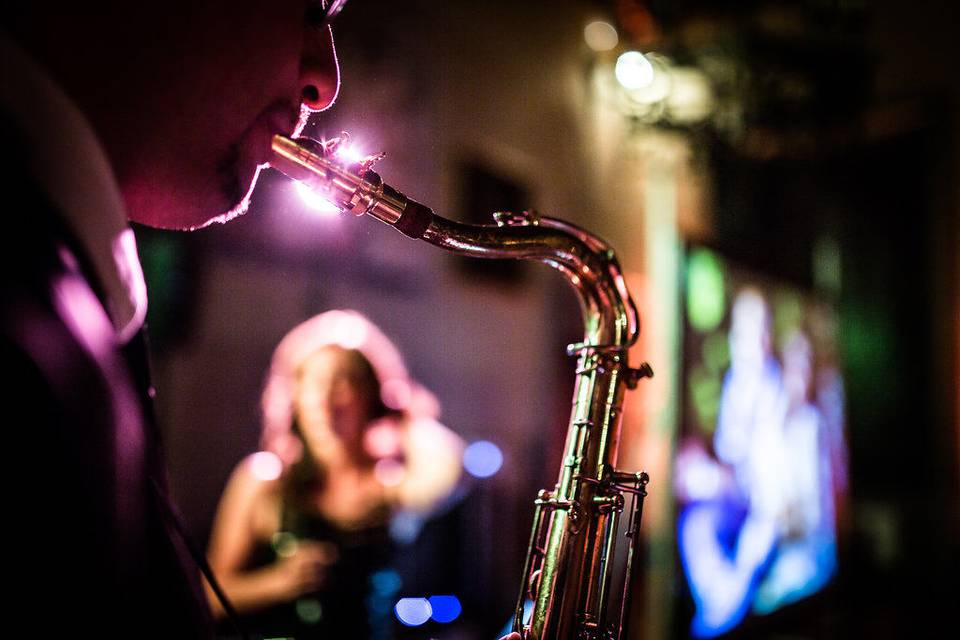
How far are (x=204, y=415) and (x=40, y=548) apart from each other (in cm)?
222

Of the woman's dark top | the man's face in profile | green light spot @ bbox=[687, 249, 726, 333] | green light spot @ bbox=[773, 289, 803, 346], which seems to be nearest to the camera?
the man's face in profile

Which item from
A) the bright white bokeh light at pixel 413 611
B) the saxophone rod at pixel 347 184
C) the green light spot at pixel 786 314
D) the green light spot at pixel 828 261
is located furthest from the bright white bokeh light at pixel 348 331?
the green light spot at pixel 828 261

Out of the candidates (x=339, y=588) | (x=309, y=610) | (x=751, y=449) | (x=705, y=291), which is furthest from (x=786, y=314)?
(x=309, y=610)

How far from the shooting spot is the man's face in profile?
0.71 metres

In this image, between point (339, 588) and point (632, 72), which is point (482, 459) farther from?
point (632, 72)

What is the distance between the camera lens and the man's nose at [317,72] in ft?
3.05

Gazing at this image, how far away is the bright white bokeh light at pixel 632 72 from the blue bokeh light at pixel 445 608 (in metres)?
3.18

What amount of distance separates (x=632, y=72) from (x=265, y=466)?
130 inches

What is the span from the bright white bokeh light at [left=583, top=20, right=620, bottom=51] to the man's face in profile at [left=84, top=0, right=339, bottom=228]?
13.1 ft

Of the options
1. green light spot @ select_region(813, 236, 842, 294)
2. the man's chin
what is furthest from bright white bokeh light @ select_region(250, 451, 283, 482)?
green light spot @ select_region(813, 236, 842, 294)

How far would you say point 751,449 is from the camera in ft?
11.4

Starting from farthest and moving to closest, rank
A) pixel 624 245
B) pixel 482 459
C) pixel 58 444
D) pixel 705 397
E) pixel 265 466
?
pixel 624 245 < pixel 482 459 < pixel 705 397 < pixel 265 466 < pixel 58 444

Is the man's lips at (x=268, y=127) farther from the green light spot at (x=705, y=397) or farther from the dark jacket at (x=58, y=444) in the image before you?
the green light spot at (x=705, y=397)

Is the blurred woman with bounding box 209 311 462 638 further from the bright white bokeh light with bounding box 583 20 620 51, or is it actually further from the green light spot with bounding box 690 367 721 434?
the bright white bokeh light with bounding box 583 20 620 51
